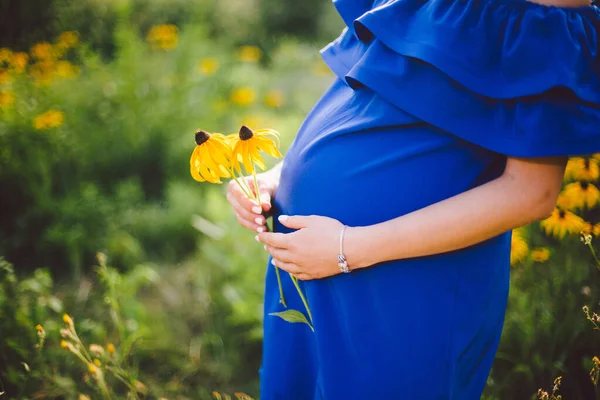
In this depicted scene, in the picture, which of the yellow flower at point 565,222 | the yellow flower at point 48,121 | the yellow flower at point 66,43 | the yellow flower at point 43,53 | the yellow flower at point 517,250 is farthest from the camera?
the yellow flower at point 66,43

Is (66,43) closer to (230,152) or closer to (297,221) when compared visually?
(230,152)

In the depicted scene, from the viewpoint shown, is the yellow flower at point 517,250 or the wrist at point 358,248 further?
the yellow flower at point 517,250

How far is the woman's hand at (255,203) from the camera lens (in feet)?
3.94

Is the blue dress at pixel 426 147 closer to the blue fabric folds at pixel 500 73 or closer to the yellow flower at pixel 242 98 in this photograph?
the blue fabric folds at pixel 500 73

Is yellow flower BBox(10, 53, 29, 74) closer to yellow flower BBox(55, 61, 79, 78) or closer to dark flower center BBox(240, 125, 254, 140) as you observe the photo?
yellow flower BBox(55, 61, 79, 78)

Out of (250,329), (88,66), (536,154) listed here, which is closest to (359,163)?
(536,154)

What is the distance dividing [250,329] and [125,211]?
4.00ft

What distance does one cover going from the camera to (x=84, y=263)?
2939mm

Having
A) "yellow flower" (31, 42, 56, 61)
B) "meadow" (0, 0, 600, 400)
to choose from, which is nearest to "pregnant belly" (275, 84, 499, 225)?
"meadow" (0, 0, 600, 400)

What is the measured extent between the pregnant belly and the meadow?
384 millimetres

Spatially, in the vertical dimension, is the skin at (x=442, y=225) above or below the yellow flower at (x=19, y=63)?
below

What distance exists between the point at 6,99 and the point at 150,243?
1.28 m

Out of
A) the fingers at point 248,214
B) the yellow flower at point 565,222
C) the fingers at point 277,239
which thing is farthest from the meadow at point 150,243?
the fingers at point 248,214

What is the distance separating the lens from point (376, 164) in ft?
3.25
